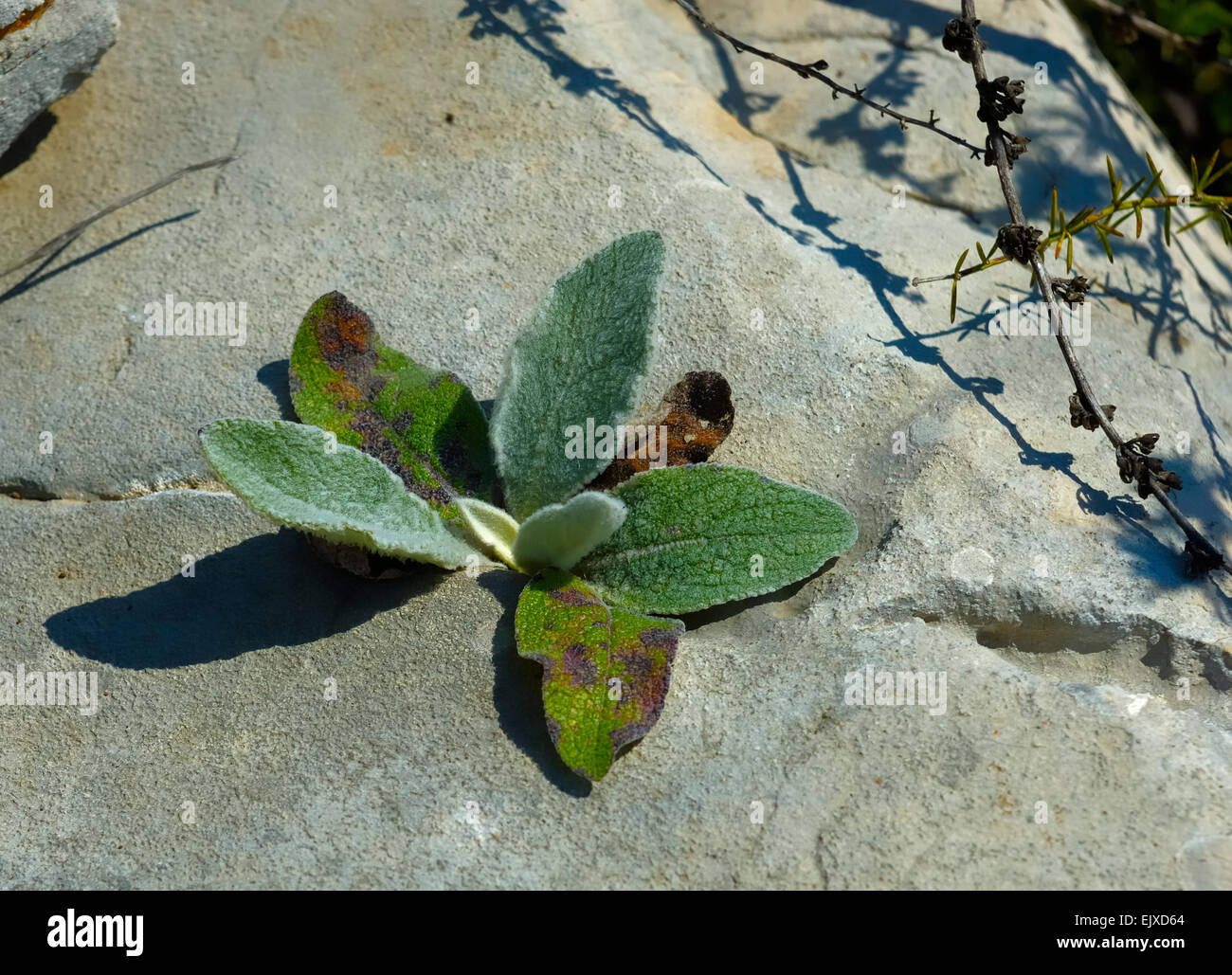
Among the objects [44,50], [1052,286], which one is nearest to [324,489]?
[44,50]

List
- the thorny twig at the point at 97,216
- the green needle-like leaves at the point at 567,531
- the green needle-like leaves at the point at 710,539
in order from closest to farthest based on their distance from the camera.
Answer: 1. the green needle-like leaves at the point at 567,531
2. the green needle-like leaves at the point at 710,539
3. the thorny twig at the point at 97,216

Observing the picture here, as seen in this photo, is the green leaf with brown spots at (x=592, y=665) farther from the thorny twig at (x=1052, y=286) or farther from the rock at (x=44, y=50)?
the rock at (x=44, y=50)


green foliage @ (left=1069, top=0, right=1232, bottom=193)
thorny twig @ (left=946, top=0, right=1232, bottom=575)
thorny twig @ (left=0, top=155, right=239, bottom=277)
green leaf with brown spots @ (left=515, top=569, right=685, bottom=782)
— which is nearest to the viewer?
green leaf with brown spots @ (left=515, top=569, right=685, bottom=782)

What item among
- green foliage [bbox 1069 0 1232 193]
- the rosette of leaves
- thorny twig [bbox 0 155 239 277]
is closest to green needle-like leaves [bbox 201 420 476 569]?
the rosette of leaves

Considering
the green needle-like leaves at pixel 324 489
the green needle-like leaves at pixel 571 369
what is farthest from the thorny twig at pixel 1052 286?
the green needle-like leaves at pixel 324 489

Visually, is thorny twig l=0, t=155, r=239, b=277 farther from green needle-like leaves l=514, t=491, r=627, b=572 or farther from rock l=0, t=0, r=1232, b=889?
green needle-like leaves l=514, t=491, r=627, b=572

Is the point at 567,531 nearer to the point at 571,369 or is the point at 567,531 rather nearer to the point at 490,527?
the point at 490,527

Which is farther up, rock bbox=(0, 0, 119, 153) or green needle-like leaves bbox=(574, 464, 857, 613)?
rock bbox=(0, 0, 119, 153)
